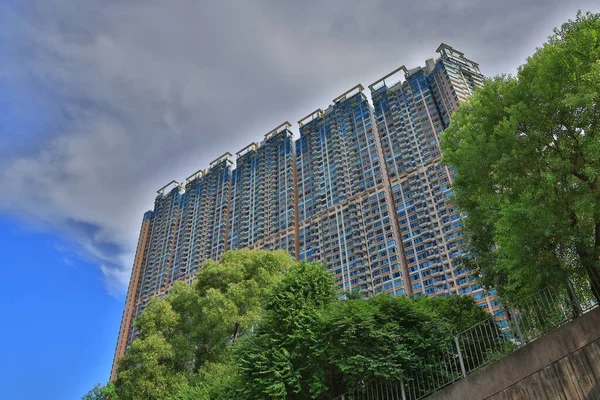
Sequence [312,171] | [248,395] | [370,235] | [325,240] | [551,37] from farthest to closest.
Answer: [312,171]
[325,240]
[370,235]
[248,395]
[551,37]

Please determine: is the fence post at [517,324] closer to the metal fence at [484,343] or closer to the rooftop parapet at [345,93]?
the metal fence at [484,343]

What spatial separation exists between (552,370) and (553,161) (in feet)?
14.8

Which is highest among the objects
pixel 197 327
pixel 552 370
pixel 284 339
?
pixel 197 327

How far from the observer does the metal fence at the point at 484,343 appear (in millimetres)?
8727

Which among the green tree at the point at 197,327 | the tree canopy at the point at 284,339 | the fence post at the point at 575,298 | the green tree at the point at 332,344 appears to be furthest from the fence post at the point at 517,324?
the green tree at the point at 197,327

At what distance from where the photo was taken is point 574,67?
8.91 metres

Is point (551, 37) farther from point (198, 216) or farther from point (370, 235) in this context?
point (198, 216)

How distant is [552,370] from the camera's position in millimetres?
7535

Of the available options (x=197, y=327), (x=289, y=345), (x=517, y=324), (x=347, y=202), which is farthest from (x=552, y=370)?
(x=347, y=202)

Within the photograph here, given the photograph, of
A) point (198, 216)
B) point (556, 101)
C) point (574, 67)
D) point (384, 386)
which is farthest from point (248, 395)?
point (198, 216)

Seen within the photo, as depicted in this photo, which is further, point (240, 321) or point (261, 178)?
point (261, 178)

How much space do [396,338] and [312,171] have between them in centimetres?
7408

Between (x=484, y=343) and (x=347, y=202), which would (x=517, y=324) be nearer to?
(x=484, y=343)

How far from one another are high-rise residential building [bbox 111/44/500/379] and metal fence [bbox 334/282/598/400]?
47.9 m
